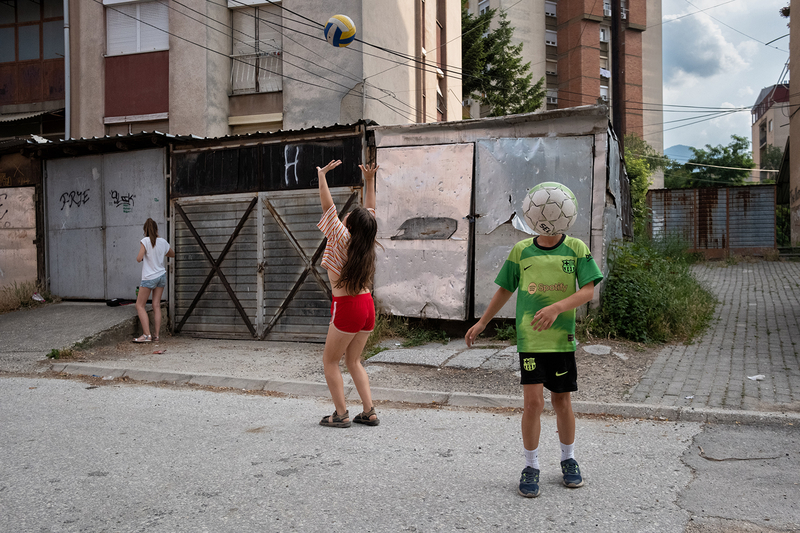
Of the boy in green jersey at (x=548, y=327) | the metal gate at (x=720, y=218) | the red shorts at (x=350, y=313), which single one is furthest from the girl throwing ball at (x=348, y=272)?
the metal gate at (x=720, y=218)

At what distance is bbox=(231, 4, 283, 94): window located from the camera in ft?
49.1

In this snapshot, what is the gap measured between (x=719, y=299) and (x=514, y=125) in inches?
247

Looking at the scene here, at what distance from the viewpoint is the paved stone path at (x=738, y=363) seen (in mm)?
5336

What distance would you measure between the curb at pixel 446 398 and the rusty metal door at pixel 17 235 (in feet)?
15.5

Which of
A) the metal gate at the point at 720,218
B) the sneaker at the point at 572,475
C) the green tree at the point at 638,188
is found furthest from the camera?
the metal gate at the point at 720,218

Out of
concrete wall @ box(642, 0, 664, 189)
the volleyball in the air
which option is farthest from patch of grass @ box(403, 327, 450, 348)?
concrete wall @ box(642, 0, 664, 189)

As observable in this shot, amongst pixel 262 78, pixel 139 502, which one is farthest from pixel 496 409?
pixel 262 78

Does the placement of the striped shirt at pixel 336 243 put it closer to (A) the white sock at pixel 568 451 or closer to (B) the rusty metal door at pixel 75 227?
(A) the white sock at pixel 568 451

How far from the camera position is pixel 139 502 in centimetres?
329

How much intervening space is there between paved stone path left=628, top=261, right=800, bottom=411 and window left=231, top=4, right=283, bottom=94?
37.7ft

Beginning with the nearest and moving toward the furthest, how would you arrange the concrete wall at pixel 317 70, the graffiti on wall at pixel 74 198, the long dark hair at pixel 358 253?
the long dark hair at pixel 358 253 → the graffiti on wall at pixel 74 198 → the concrete wall at pixel 317 70

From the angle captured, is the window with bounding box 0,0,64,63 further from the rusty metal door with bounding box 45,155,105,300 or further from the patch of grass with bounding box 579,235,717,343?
the patch of grass with bounding box 579,235,717,343

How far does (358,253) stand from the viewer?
445 cm

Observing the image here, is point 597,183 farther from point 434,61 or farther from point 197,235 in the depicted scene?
point 434,61
